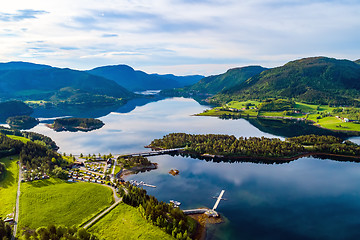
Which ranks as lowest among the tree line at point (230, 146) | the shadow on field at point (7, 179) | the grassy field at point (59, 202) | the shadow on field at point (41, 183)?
the grassy field at point (59, 202)

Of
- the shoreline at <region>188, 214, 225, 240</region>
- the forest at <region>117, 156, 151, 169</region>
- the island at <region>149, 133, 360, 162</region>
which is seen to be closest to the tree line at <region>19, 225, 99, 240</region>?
the shoreline at <region>188, 214, 225, 240</region>

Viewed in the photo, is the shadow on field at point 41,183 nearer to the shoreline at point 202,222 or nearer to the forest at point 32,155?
the forest at point 32,155

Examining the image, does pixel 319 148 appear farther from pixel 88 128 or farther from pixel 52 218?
pixel 88 128

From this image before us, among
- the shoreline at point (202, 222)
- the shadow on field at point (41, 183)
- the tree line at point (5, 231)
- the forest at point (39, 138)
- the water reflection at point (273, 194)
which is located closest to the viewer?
the tree line at point (5, 231)

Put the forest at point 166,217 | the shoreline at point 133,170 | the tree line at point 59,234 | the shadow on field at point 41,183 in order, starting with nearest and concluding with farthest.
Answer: the tree line at point 59,234 → the forest at point 166,217 → the shadow on field at point 41,183 → the shoreline at point 133,170

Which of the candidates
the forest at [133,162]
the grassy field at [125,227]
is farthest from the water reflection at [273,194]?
the grassy field at [125,227]

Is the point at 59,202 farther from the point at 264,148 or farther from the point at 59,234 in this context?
the point at 264,148

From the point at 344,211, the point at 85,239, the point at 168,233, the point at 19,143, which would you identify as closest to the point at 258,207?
the point at 344,211
